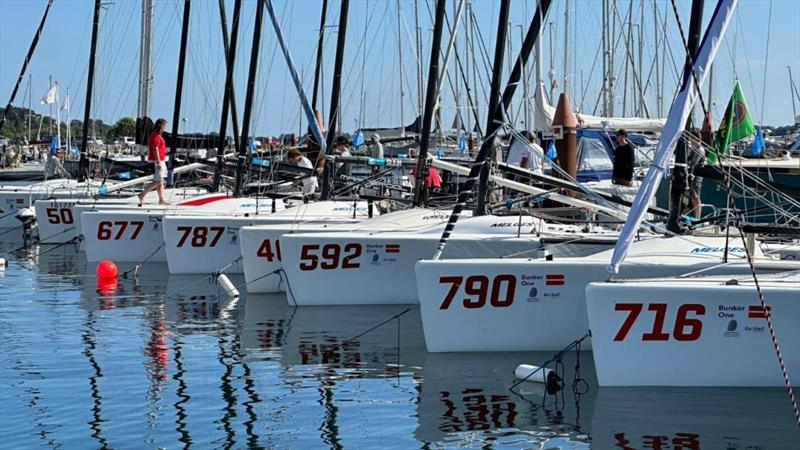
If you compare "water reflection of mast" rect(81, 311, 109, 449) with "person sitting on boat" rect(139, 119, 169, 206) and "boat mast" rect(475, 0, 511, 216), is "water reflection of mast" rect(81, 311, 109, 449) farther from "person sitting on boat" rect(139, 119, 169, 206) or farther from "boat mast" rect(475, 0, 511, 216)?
"person sitting on boat" rect(139, 119, 169, 206)

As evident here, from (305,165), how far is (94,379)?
506 inches

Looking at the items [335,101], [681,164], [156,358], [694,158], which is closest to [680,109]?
[681,164]

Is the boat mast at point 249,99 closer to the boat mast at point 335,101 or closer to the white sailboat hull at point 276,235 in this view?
the boat mast at point 335,101

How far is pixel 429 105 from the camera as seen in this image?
18.9 meters

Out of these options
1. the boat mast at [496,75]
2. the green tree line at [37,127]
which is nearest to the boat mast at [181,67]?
the boat mast at [496,75]

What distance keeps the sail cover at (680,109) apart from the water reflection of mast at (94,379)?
4538 millimetres

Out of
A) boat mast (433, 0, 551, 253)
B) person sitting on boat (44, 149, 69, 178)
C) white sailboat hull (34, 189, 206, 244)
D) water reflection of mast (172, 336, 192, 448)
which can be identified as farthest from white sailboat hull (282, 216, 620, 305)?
person sitting on boat (44, 149, 69, 178)

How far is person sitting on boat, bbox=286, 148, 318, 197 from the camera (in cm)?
2339

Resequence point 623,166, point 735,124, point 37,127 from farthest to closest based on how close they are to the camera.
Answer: point 37,127 → point 623,166 → point 735,124

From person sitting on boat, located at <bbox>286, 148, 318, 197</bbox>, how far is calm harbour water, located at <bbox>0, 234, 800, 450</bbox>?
6625mm

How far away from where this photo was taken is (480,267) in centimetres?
1333

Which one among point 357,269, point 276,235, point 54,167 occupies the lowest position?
point 357,269

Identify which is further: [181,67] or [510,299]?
[181,67]

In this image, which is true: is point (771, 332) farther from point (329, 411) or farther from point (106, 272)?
point (106, 272)
